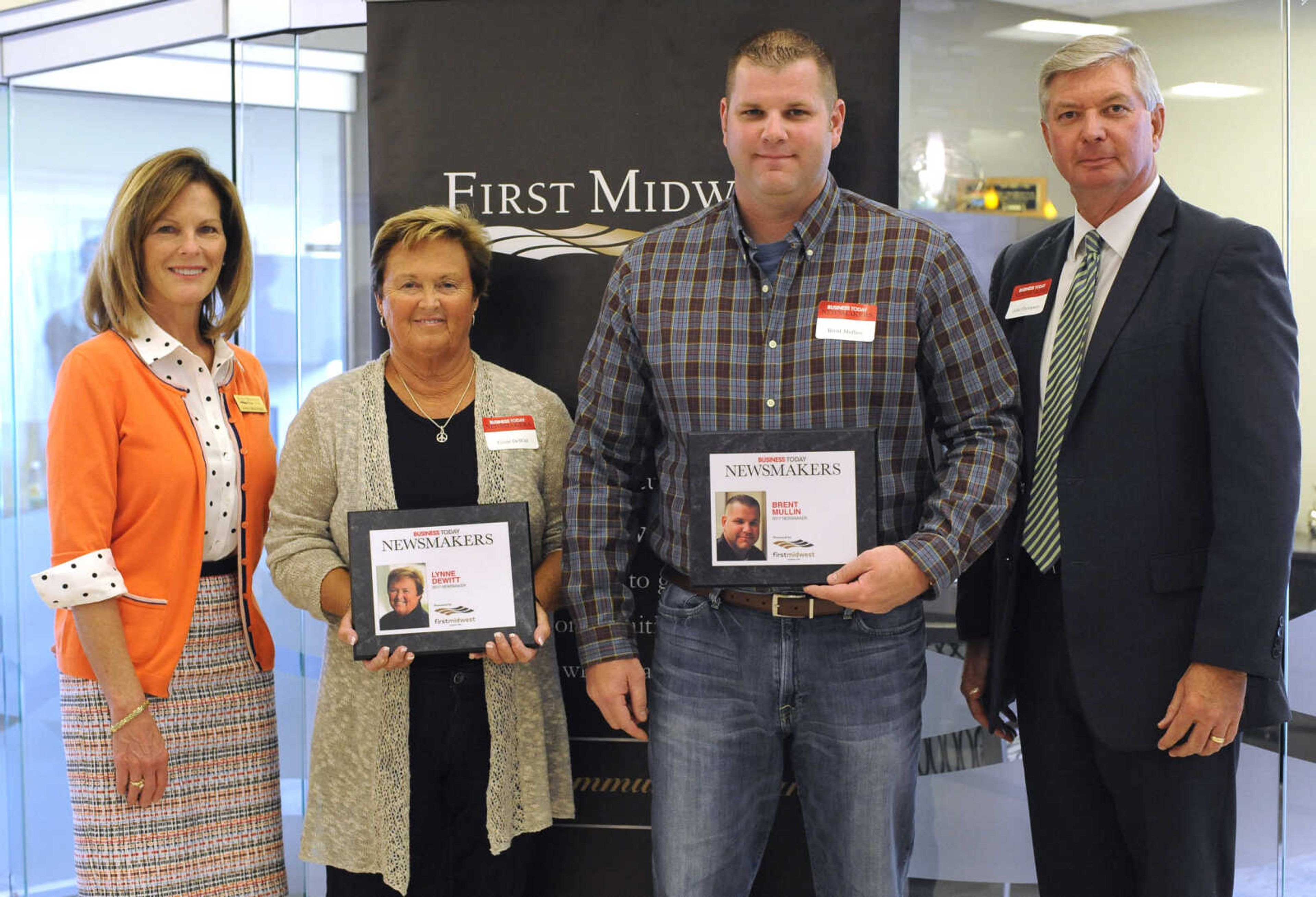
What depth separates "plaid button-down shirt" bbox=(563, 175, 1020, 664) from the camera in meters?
2.03

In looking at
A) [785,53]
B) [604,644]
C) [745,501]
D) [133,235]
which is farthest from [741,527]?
[133,235]

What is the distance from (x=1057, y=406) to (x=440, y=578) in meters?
1.29

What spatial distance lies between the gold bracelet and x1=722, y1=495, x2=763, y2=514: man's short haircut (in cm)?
124

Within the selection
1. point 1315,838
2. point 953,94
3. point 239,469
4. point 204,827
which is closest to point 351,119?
point 239,469

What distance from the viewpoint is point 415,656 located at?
7.26 ft

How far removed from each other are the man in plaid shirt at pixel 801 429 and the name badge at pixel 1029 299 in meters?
0.20

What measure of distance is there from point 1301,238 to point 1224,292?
1.40 meters

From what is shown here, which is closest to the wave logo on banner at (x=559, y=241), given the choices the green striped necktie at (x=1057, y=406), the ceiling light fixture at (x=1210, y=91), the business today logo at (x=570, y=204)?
the business today logo at (x=570, y=204)

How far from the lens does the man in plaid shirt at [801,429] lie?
203cm

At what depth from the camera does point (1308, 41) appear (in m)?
3.01

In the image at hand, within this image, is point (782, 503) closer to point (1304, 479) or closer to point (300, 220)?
point (1304, 479)

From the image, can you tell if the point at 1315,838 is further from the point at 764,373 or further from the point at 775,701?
the point at 764,373

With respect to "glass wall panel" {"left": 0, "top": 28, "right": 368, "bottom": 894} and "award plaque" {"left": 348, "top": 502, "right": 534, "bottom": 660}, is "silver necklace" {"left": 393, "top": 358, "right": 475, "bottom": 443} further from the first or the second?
"glass wall panel" {"left": 0, "top": 28, "right": 368, "bottom": 894}

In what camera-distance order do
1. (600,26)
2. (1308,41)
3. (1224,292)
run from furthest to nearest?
(1308,41) < (600,26) < (1224,292)
